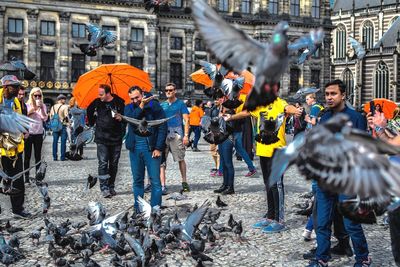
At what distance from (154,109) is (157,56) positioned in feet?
108

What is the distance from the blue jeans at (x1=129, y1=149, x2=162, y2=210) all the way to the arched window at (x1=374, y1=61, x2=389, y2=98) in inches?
1989

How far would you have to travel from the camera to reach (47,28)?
35594mm

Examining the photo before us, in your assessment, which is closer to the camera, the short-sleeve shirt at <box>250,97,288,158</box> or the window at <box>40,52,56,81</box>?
the short-sleeve shirt at <box>250,97,288,158</box>

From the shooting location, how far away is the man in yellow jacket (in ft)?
23.0

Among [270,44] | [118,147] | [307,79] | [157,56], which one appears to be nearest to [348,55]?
[307,79]

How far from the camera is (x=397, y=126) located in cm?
516

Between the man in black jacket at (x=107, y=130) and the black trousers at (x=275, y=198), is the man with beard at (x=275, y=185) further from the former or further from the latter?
the man in black jacket at (x=107, y=130)

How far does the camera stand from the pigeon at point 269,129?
5.87 m

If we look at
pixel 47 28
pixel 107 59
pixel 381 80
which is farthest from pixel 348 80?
pixel 47 28

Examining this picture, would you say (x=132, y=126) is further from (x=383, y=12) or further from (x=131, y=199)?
(x=383, y=12)

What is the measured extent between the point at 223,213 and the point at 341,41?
205ft

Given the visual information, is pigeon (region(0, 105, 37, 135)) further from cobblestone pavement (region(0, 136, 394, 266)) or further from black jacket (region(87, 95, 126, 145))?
black jacket (region(87, 95, 126, 145))

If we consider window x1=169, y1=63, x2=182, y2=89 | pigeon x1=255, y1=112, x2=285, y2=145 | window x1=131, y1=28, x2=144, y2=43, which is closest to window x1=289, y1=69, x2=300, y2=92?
window x1=169, y1=63, x2=182, y2=89

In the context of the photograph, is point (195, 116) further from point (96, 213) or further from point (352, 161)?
point (352, 161)
